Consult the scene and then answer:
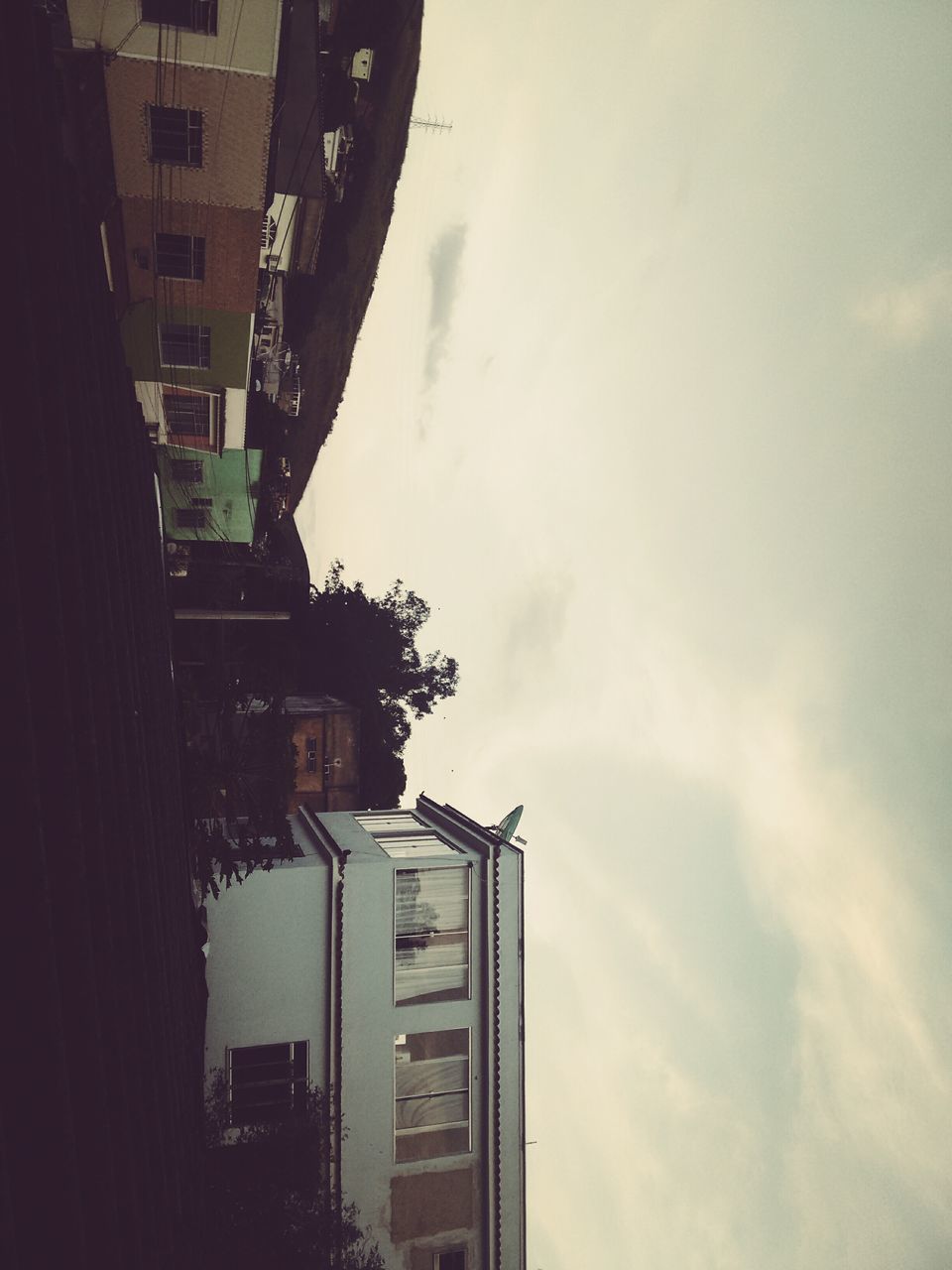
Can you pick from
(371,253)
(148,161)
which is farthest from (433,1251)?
(371,253)

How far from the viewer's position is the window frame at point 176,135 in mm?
18688

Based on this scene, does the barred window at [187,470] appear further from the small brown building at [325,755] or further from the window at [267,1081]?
the window at [267,1081]

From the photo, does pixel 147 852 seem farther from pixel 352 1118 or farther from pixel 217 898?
pixel 352 1118

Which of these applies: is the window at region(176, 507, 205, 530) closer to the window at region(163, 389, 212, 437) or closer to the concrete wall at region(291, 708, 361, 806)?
the window at region(163, 389, 212, 437)

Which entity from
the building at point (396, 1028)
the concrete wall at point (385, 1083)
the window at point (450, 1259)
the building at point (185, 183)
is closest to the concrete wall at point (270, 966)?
the building at point (396, 1028)

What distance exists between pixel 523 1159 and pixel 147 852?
20197 millimetres

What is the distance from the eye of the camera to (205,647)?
31.4 meters

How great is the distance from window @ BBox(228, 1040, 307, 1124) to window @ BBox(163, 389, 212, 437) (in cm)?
2011

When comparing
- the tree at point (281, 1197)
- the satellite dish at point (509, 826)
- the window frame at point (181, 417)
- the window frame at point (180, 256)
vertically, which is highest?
the window frame at point (180, 256)

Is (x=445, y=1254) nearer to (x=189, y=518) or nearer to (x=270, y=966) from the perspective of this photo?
(x=270, y=966)

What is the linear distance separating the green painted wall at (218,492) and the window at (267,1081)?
60.8ft

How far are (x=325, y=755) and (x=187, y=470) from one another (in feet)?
50.9

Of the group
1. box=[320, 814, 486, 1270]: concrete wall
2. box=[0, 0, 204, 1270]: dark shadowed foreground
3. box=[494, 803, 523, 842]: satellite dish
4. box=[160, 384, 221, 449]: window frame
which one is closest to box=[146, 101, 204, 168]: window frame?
box=[160, 384, 221, 449]: window frame

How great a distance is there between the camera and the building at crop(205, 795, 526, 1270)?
20.4m
